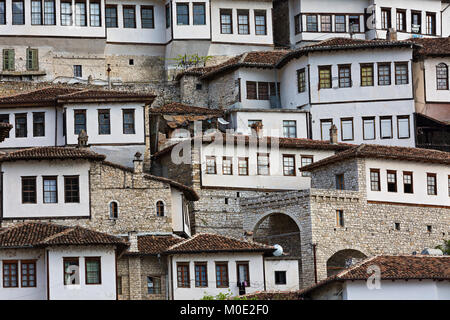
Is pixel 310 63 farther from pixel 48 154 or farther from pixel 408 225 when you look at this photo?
pixel 48 154

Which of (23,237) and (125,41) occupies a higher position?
(125,41)

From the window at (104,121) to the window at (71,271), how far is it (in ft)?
53.7

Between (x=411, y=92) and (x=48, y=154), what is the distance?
2465cm

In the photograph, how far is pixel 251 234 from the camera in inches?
2430

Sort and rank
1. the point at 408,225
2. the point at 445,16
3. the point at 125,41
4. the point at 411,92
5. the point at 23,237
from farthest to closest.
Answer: the point at 445,16, the point at 125,41, the point at 411,92, the point at 408,225, the point at 23,237

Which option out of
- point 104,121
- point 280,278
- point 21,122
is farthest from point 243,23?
point 280,278

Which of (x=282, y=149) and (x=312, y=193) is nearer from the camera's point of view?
(x=312, y=193)

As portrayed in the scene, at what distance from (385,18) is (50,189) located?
34.2m

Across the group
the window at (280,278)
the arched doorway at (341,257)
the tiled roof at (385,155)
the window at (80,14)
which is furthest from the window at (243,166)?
the window at (80,14)

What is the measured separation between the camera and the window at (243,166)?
68.4 meters

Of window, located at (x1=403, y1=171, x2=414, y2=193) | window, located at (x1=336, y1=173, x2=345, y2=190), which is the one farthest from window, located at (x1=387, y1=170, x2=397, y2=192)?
window, located at (x1=336, y1=173, x2=345, y2=190)
